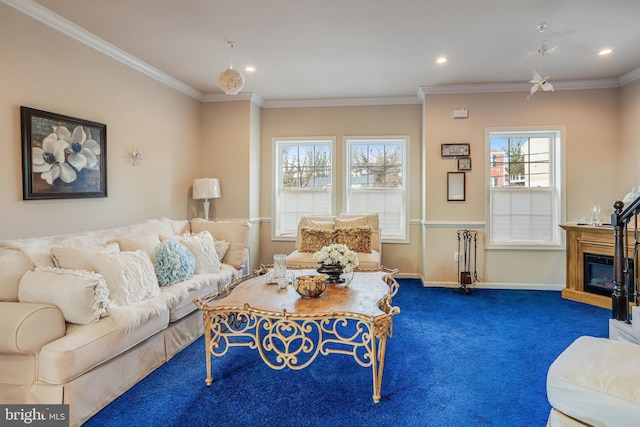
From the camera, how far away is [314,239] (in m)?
4.77

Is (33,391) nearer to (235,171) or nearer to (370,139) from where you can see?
(235,171)

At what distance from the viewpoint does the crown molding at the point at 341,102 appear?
5.32 meters

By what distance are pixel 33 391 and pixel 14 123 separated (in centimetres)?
199

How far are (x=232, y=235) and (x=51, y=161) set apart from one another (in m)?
1.83

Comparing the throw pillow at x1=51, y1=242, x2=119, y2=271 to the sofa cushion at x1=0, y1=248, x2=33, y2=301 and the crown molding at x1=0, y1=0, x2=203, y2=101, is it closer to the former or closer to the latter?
the sofa cushion at x1=0, y1=248, x2=33, y2=301

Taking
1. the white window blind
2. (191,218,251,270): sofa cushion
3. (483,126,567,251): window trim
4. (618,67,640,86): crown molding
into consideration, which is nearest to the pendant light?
(191,218,251,270): sofa cushion

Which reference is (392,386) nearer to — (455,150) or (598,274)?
(598,274)

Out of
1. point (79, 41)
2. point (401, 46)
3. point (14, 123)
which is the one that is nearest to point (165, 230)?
point (14, 123)

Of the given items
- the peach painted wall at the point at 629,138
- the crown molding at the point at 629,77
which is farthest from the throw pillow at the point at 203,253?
the crown molding at the point at 629,77

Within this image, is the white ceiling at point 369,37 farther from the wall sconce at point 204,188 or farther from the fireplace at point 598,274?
the fireplace at point 598,274

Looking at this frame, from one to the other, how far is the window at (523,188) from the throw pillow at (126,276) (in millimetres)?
4277

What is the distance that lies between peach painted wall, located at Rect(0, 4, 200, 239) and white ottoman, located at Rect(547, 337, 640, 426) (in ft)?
12.1

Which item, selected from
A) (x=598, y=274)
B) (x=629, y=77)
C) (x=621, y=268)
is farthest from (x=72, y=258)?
(x=629, y=77)

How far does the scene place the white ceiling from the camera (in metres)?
2.84
